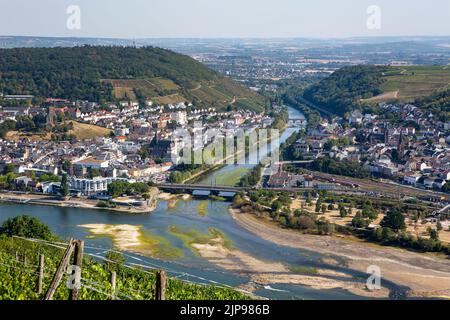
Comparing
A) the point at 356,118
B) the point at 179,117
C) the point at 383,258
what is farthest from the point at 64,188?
the point at 356,118

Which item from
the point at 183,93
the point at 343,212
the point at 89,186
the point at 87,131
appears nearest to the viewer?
the point at 343,212

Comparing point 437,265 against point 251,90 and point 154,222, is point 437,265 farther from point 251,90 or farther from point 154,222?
point 251,90

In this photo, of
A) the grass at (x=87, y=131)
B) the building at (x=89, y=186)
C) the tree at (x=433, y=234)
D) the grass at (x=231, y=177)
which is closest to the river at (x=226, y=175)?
the grass at (x=231, y=177)

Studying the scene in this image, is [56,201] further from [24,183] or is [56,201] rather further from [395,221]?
[395,221]

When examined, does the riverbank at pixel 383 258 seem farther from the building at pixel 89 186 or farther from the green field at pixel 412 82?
the green field at pixel 412 82

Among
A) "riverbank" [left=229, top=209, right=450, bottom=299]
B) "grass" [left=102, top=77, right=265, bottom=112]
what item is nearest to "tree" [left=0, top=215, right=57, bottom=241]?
"riverbank" [left=229, top=209, right=450, bottom=299]

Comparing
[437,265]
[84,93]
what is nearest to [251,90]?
[84,93]
